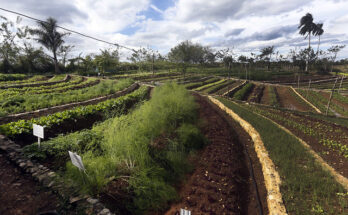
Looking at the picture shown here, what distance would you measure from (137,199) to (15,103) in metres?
10.6

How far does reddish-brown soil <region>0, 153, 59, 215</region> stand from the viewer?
2902 millimetres

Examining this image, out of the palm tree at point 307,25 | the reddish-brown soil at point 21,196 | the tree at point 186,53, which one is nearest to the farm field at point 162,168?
the reddish-brown soil at point 21,196

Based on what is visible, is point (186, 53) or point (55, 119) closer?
point (55, 119)

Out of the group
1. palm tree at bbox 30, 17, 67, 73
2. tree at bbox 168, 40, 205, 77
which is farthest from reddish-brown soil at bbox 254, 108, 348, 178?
tree at bbox 168, 40, 205, 77

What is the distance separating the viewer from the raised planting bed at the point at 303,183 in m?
3.67

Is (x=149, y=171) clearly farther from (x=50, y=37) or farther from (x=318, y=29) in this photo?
(x=318, y=29)

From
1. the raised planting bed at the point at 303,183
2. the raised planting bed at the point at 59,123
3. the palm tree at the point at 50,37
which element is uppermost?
the palm tree at the point at 50,37

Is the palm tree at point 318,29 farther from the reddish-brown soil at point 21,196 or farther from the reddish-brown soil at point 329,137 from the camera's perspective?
the reddish-brown soil at point 21,196

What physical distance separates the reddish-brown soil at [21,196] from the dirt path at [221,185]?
2.46 m

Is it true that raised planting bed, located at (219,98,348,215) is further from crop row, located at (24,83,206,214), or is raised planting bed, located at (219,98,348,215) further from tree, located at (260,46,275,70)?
tree, located at (260,46,275,70)

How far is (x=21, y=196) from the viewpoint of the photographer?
10.5ft

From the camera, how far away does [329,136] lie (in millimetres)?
7520

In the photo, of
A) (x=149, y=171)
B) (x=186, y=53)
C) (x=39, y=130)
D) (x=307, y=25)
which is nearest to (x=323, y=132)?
(x=149, y=171)

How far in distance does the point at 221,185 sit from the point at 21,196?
4.52 metres
